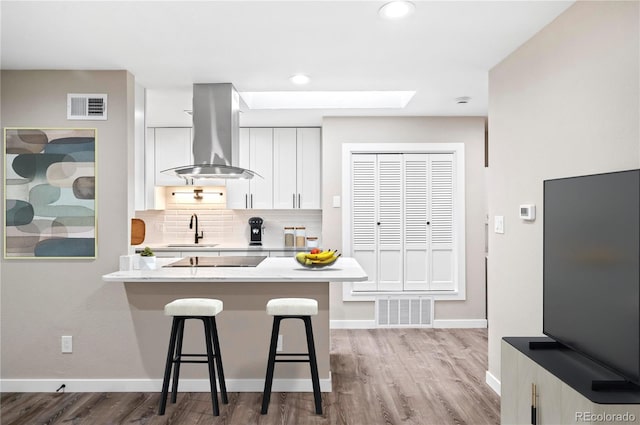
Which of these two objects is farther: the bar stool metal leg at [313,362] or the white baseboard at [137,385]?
the white baseboard at [137,385]

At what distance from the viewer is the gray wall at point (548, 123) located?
6.41ft

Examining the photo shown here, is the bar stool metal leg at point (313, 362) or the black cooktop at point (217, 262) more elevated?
the black cooktop at point (217, 262)

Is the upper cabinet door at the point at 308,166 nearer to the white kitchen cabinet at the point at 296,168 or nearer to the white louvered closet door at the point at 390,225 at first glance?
the white kitchen cabinet at the point at 296,168

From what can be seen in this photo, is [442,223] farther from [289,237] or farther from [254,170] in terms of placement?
[254,170]

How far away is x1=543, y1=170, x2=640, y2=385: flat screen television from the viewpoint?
1.49m

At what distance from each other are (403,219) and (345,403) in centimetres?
252

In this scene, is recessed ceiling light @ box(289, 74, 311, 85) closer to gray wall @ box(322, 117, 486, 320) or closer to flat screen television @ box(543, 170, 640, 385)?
gray wall @ box(322, 117, 486, 320)

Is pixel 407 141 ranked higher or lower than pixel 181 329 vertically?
higher

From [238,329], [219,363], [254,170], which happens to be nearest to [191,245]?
[254,170]

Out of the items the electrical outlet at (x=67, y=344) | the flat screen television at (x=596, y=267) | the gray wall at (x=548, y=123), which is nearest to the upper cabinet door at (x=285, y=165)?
the gray wall at (x=548, y=123)

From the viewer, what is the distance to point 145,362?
342cm

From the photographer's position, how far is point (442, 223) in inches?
203

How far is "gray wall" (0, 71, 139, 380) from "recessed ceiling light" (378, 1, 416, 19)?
213cm

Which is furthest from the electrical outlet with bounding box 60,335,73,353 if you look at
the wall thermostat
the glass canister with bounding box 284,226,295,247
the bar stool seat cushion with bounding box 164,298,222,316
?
the wall thermostat
